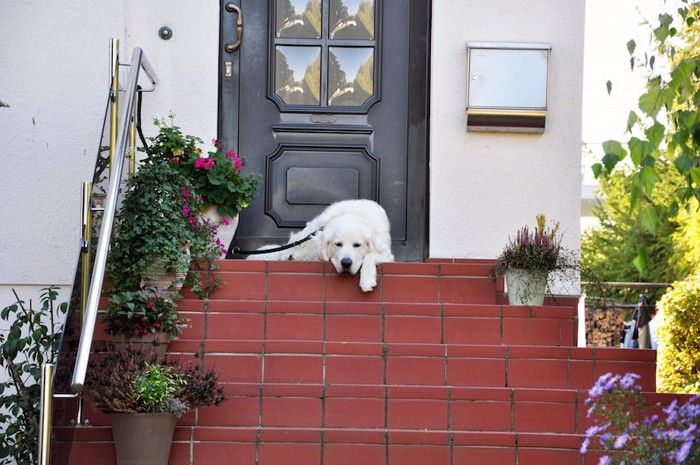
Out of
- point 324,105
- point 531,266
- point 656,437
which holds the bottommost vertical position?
point 656,437

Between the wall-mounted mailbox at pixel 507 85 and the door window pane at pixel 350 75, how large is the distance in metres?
0.74

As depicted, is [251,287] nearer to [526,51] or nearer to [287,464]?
[287,464]

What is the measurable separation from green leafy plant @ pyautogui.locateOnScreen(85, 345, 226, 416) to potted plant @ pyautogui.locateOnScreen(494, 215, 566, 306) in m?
1.86

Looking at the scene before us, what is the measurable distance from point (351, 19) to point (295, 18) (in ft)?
1.26

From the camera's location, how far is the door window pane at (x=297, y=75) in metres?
7.45

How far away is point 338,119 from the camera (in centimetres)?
746

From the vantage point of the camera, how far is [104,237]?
490 cm

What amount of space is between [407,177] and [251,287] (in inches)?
65.8

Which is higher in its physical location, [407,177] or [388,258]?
[407,177]

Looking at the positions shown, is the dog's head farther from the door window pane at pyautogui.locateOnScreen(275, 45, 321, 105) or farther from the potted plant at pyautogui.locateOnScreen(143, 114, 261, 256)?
the door window pane at pyautogui.locateOnScreen(275, 45, 321, 105)

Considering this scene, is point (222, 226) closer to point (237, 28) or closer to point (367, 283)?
point (367, 283)

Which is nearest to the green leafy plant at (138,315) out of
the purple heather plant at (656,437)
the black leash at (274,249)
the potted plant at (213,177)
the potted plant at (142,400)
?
the potted plant at (142,400)

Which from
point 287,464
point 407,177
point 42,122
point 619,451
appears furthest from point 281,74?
point 619,451

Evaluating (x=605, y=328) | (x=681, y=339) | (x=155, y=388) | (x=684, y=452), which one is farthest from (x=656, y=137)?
(x=605, y=328)
